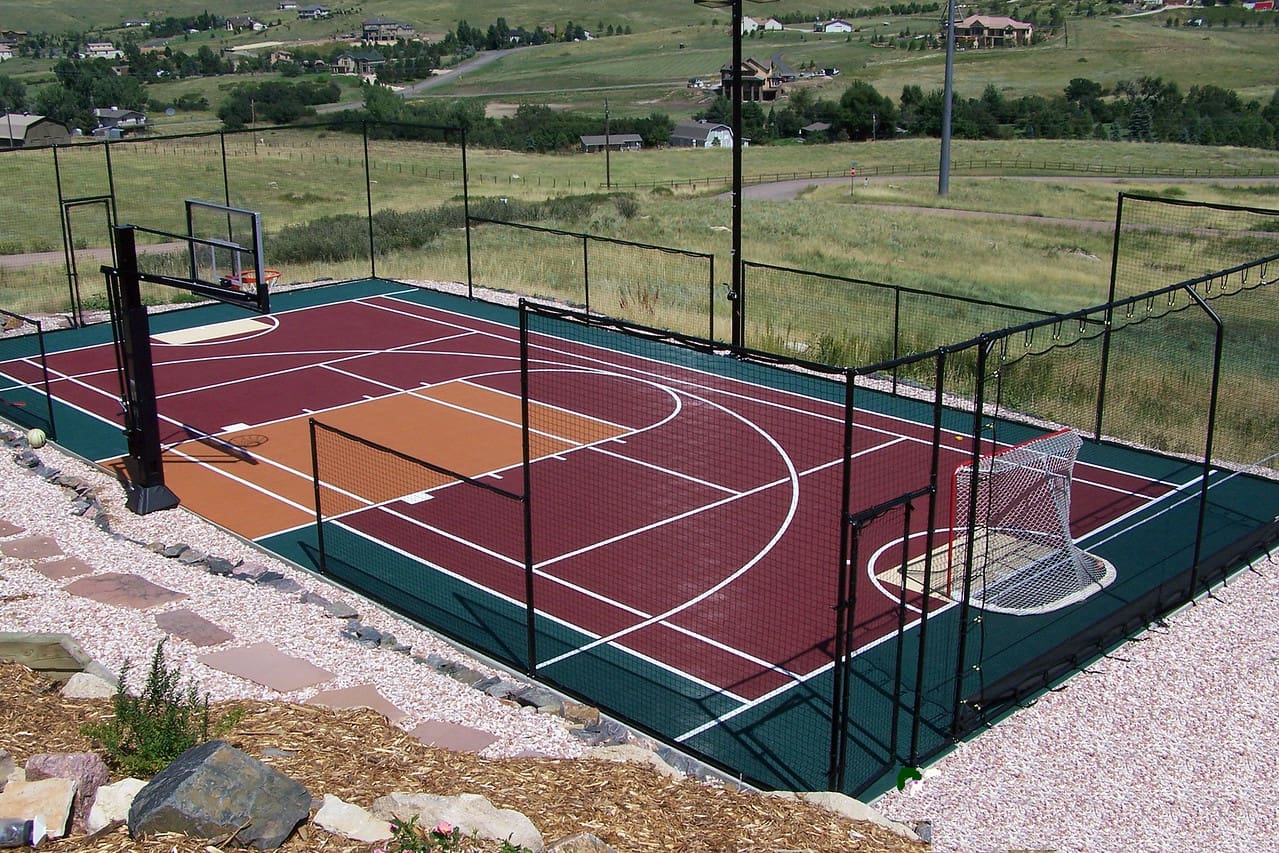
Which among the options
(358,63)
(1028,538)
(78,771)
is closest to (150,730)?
(78,771)

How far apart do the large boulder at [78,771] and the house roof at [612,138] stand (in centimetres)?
9294

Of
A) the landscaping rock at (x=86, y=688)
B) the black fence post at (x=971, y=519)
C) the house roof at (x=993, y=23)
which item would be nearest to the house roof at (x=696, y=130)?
the house roof at (x=993, y=23)

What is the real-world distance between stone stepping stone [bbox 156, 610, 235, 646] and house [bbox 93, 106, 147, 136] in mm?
93119

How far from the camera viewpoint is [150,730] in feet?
28.0

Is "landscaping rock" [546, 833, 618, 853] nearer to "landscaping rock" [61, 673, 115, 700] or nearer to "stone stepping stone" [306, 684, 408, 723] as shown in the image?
"stone stepping stone" [306, 684, 408, 723]

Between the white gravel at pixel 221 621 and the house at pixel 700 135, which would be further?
the house at pixel 700 135

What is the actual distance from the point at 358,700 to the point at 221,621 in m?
2.69

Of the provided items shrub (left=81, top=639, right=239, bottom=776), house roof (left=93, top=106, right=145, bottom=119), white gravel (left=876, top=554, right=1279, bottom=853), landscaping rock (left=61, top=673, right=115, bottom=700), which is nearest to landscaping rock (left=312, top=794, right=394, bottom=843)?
shrub (left=81, top=639, right=239, bottom=776)

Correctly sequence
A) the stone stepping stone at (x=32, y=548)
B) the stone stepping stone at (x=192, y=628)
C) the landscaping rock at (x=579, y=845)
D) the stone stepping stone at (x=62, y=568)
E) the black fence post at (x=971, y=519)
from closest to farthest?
1. the landscaping rock at (x=579, y=845)
2. the black fence post at (x=971, y=519)
3. the stone stepping stone at (x=192, y=628)
4. the stone stepping stone at (x=62, y=568)
5. the stone stepping stone at (x=32, y=548)

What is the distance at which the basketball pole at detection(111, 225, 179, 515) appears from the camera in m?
16.9

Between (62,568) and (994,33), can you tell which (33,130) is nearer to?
(62,568)

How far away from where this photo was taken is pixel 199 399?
23.1 m

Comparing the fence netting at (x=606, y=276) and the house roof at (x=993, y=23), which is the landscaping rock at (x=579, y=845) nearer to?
the fence netting at (x=606, y=276)

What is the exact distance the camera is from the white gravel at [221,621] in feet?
38.4
